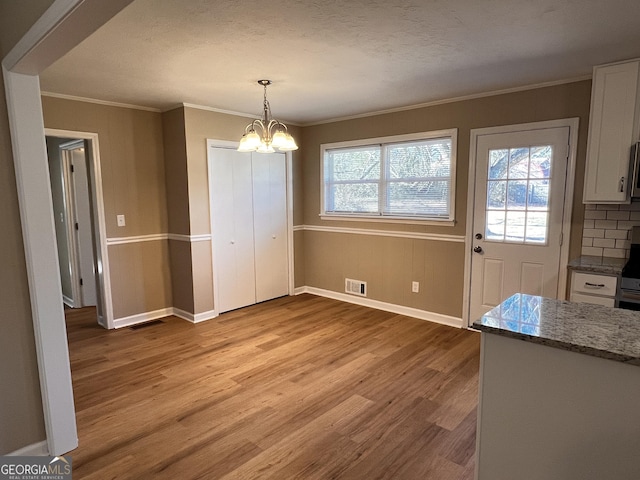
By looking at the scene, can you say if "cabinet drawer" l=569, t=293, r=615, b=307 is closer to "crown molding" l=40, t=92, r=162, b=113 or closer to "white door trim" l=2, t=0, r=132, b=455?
"white door trim" l=2, t=0, r=132, b=455

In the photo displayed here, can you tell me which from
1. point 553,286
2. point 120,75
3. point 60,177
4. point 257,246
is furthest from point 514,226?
point 60,177

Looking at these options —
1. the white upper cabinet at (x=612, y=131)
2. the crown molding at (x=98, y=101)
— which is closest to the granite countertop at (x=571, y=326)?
the white upper cabinet at (x=612, y=131)

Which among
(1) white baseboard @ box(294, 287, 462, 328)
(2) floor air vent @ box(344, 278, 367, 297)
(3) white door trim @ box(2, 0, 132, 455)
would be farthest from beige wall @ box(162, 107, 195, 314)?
(3) white door trim @ box(2, 0, 132, 455)

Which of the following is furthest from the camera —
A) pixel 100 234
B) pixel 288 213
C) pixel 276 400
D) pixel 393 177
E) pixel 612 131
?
pixel 288 213

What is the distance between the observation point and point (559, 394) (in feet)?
4.08

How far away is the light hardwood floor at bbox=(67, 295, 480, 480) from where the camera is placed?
2.06m

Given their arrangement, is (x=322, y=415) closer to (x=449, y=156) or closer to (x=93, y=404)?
(x=93, y=404)

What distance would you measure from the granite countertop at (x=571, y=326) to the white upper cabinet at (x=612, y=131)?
1825 millimetres

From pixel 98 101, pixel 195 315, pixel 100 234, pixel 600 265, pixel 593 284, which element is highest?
pixel 98 101

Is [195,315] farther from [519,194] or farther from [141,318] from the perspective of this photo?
[519,194]

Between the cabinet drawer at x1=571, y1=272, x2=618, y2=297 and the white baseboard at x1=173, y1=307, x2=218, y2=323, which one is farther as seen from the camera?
the white baseboard at x1=173, y1=307, x2=218, y2=323

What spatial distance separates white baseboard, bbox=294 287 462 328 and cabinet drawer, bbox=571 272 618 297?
4.48 ft

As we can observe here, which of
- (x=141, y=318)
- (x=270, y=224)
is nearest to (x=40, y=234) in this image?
(x=141, y=318)

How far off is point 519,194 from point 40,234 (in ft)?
12.1
